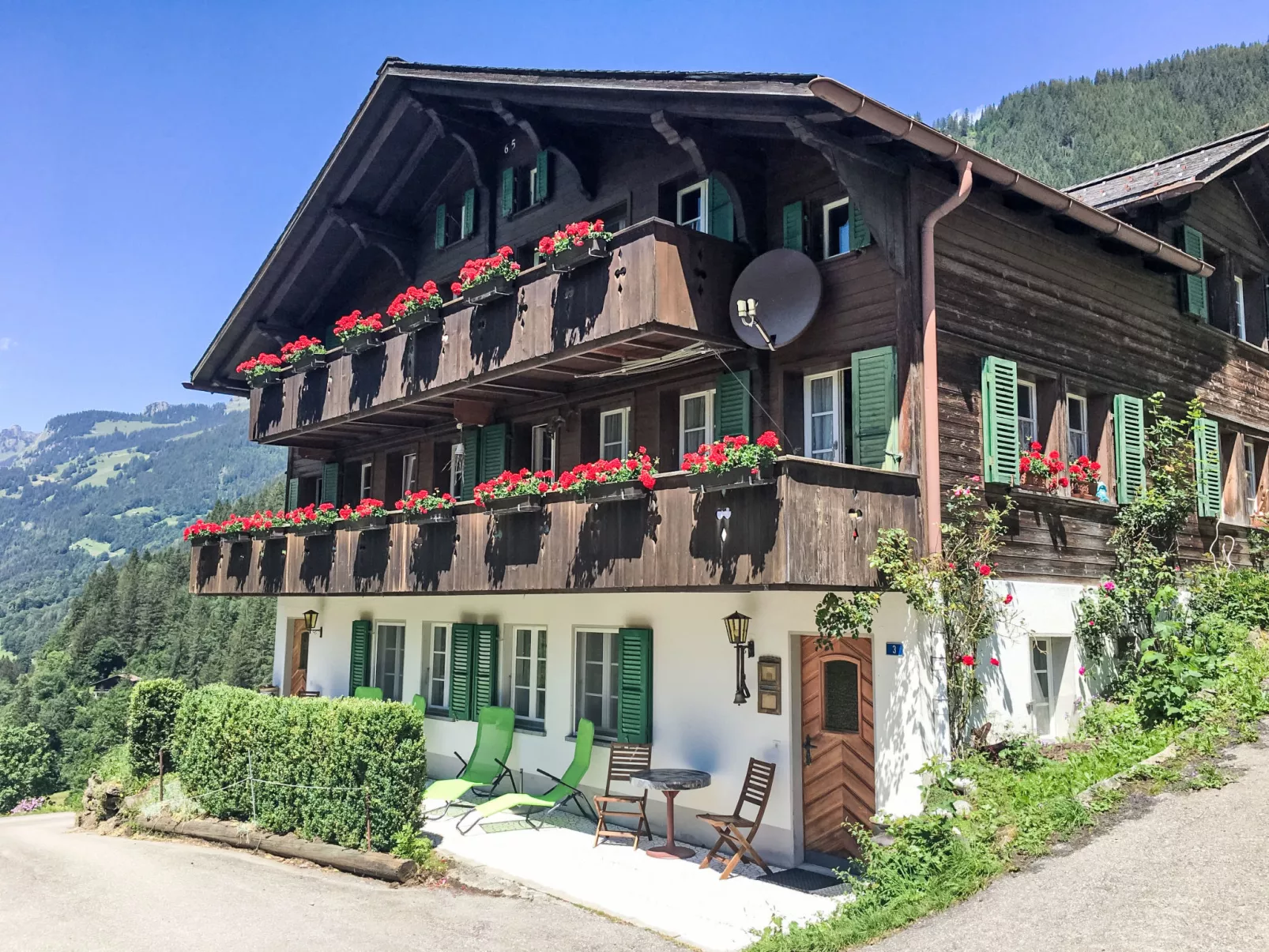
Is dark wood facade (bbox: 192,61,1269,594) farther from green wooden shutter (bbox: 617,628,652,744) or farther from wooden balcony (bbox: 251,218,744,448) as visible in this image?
green wooden shutter (bbox: 617,628,652,744)

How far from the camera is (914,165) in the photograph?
1096 cm

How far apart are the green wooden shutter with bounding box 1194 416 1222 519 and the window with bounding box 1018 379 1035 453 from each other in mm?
2986

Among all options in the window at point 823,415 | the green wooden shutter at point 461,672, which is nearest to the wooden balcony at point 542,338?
the window at point 823,415

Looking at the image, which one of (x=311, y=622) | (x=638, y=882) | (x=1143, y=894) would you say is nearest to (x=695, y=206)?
(x=638, y=882)

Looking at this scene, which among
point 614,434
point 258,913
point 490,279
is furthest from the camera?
point 614,434

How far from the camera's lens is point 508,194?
15789mm

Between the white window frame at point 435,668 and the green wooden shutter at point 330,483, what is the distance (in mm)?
4194

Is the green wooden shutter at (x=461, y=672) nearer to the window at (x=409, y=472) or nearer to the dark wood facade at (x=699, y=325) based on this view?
the dark wood facade at (x=699, y=325)

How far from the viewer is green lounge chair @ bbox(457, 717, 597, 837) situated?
12492 millimetres

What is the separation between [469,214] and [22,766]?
1879 inches

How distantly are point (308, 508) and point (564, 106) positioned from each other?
7.47m

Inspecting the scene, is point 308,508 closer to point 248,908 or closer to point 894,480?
point 248,908

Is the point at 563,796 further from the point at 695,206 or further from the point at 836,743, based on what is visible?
the point at 695,206

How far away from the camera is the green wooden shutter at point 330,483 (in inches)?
790
